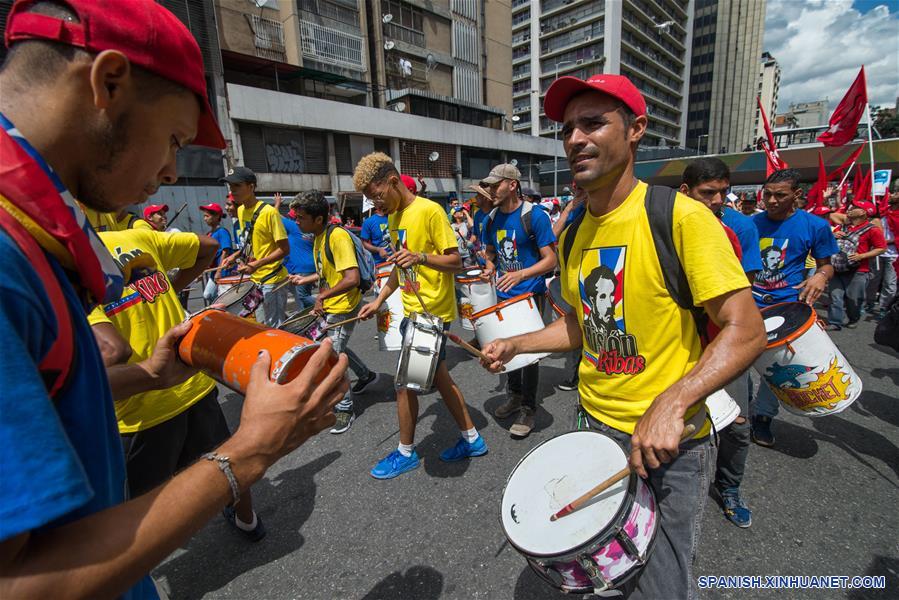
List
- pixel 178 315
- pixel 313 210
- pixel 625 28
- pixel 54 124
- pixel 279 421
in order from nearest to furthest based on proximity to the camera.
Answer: pixel 54 124 → pixel 279 421 → pixel 178 315 → pixel 313 210 → pixel 625 28

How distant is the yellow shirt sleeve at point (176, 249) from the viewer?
2.40m

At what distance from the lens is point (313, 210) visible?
13.1 ft

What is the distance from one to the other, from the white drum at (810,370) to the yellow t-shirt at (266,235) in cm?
469

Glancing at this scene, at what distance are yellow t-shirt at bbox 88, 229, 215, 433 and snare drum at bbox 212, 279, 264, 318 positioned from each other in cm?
192

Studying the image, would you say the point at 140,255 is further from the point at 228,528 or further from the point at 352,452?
the point at 352,452

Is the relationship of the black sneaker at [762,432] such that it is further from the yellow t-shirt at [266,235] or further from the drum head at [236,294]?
the yellow t-shirt at [266,235]

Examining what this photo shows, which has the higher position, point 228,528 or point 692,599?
Answer: point 692,599

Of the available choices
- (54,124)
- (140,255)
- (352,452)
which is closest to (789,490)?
(352,452)

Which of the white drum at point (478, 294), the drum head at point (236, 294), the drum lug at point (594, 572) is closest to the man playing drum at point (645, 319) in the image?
the drum lug at point (594, 572)

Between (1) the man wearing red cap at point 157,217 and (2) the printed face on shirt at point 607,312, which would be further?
(1) the man wearing red cap at point 157,217

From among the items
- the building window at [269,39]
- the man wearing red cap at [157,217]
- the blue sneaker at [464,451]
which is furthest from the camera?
the building window at [269,39]

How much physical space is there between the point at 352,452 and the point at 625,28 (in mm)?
68076

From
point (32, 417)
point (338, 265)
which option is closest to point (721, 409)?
point (32, 417)

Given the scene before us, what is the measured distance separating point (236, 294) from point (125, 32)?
4.08 metres
